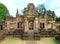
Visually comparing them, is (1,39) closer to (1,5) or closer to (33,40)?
(33,40)

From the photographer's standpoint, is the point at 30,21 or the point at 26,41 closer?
the point at 26,41

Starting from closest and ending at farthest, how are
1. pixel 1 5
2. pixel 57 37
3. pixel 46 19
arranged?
pixel 57 37, pixel 46 19, pixel 1 5

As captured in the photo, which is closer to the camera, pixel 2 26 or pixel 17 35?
pixel 17 35

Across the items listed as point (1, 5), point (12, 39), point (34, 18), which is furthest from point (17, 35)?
point (1, 5)

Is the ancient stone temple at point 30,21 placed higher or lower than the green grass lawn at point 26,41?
higher

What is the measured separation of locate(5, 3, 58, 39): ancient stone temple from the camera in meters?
28.2

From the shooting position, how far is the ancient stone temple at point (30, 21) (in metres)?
28.2

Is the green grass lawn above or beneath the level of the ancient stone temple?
beneath

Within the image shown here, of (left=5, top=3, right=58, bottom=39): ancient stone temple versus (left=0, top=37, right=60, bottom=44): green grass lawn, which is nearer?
(left=0, top=37, right=60, bottom=44): green grass lawn

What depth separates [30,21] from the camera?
28.6 meters

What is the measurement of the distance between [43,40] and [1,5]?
2912 cm

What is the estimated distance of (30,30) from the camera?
2812 centimetres

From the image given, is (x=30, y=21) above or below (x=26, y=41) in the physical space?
above

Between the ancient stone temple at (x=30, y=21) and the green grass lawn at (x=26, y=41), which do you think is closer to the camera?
the green grass lawn at (x=26, y=41)
